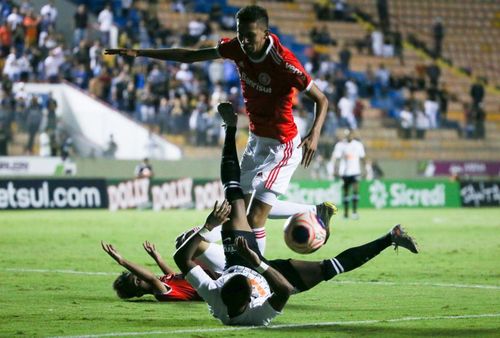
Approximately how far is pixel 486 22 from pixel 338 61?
10.8m

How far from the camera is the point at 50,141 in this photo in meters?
31.7

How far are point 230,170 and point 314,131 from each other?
32.6 inches

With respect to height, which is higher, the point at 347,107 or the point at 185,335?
the point at 185,335

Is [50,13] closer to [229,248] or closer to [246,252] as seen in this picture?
[229,248]

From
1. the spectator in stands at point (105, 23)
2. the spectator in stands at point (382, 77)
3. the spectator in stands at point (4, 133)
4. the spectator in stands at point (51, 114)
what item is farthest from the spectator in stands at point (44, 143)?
the spectator in stands at point (382, 77)

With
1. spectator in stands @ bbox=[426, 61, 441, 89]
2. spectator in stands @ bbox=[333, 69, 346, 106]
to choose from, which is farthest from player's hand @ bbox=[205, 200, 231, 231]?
spectator in stands @ bbox=[426, 61, 441, 89]

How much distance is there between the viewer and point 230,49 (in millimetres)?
10508

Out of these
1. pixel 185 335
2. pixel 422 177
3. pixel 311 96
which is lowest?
pixel 422 177

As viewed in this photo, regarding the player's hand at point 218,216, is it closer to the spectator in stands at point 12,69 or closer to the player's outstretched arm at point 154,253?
the player's outstretched arm at point 154,253

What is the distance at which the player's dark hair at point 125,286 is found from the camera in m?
10.9

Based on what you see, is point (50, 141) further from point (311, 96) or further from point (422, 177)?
point (311, 96)

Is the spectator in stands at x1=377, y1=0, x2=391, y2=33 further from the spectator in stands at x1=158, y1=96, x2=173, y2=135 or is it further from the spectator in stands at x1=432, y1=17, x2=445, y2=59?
the spectator in stands at x1=158, y1=96, x2=173, y2=135

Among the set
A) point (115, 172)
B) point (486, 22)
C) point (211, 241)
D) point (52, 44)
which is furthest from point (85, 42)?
point (211, 241)

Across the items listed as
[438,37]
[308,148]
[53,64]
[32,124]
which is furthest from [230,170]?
[438,37]
